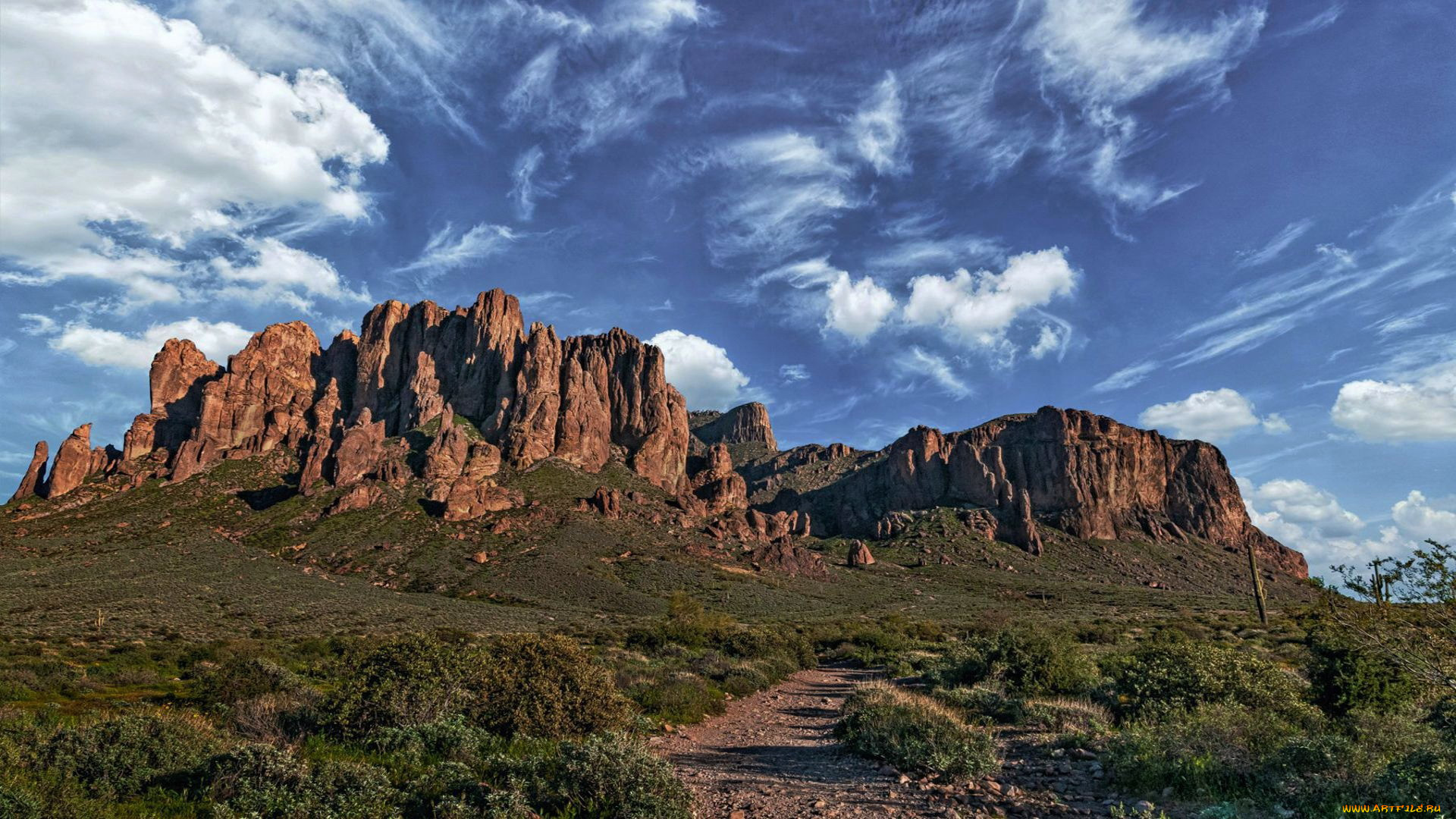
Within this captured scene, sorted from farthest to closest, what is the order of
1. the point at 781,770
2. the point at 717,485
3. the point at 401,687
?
1. the point at 717,485
2. the point at 401,687
3. the point at 781,770

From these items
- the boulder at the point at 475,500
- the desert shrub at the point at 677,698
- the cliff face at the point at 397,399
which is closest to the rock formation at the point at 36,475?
the cliff face at the point at 397,399

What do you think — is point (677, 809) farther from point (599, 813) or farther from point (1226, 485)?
point (1226, 485)

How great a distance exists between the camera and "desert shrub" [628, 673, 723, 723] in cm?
1825

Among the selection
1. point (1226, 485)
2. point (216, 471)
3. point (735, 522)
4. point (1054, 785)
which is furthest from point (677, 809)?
point (1226, 485)

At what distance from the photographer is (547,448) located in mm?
140125

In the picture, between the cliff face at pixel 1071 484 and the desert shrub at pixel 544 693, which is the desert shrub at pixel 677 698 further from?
the cliff face at pixel 1071 484

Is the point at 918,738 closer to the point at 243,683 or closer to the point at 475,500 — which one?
the point at 243,683

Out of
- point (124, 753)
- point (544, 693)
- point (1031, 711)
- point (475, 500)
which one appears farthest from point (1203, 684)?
point (475, 500)

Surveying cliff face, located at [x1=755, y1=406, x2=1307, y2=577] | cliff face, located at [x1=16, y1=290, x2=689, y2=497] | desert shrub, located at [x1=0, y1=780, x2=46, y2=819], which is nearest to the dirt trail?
desert shrub, located at [x1=0, y1=780, x2=46, y2=819]

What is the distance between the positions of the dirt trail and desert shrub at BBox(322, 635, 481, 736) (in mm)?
4797

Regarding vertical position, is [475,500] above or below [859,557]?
above

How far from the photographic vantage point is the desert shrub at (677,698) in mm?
18250

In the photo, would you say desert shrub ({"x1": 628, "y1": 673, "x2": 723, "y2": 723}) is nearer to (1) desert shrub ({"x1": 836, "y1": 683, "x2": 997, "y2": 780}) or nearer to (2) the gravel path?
(2) the gravel path

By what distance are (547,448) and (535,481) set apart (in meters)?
14.1
